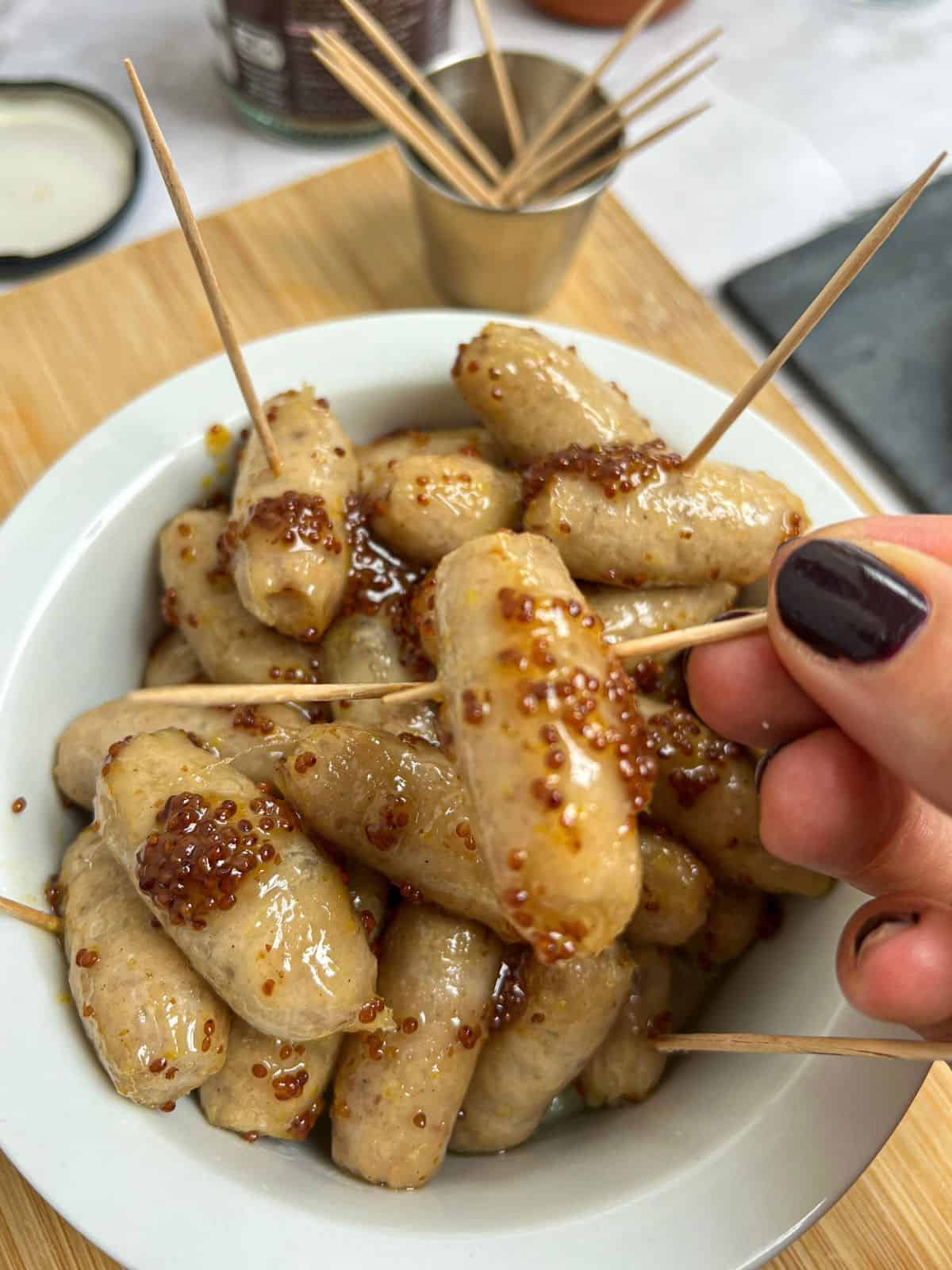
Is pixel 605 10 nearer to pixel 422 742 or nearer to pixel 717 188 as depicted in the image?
pixel 717 188

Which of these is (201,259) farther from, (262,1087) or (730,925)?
(730,925)

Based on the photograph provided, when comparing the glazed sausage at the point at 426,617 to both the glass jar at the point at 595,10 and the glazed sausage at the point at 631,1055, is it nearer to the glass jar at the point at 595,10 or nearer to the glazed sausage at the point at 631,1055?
the glazed sausage at the point at 631,1055

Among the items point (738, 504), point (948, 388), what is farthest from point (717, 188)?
point (738, 504)

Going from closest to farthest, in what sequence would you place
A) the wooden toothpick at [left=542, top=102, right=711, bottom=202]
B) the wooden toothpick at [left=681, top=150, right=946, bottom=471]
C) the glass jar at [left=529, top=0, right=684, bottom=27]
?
1. the wooden toothpick at [left=681, top=150, right=946, bottom=471]
2. the wooden toothpick at [left=542, top=102, right=711, bottom=202]
3. the glass jar at [left=529, top=0, right=684, bottom=27]

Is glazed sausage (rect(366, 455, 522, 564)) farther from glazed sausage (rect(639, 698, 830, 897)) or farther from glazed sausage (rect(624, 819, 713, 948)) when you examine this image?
glazed sausage (rect(624, 819, 713, 948))

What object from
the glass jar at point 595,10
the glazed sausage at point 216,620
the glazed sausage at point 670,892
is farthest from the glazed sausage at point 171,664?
the glass jar at point 595,10

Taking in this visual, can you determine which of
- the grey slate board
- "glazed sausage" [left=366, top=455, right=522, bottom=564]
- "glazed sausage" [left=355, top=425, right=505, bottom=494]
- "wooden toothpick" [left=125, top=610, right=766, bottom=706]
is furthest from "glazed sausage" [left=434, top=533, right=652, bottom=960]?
the grey slate board

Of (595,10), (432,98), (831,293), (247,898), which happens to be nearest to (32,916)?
(247,898)
